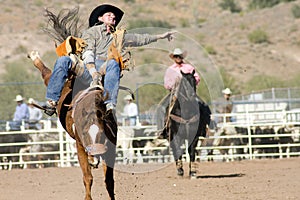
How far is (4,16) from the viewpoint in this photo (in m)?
62.4

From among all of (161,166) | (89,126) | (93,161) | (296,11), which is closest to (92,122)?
(89,126)

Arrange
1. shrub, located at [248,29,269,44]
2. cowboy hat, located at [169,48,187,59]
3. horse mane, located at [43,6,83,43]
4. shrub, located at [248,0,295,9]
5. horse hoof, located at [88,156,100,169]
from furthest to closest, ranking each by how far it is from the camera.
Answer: shrub, located at [248,0,295,9] < shrub, located at [248,29,269,44] < cowboy hat, located at [169,48,187,59] < horse mane, located at [43,6,83,43] < horse hoof, located at [88,156,100,169]

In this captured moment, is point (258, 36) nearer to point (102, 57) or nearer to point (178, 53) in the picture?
point (178, 53)

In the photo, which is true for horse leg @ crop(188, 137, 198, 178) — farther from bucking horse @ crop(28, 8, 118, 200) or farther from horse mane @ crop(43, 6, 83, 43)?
bucking horse @ crop(28, 8, 118, 200)

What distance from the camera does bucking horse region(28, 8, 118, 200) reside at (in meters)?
7.63

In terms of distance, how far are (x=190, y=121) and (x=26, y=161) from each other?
7982 mm

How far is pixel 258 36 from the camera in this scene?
6006cm

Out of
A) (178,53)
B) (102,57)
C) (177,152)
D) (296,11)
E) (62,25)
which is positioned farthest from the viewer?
(296,11)

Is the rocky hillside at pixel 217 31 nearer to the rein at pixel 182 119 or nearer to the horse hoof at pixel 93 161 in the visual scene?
the rein at pixel 182 119

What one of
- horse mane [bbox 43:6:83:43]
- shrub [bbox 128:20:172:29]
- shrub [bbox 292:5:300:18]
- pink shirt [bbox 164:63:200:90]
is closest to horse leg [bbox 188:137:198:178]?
pink shirt [bbox 164:63:200:90]

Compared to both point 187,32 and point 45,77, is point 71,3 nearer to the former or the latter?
point 187,32

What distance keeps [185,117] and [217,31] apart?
51.2m

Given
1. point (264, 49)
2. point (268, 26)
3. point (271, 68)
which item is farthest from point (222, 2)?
point (271, 68)

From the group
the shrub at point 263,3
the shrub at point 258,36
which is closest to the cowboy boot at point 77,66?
the shrub at point 258,36
